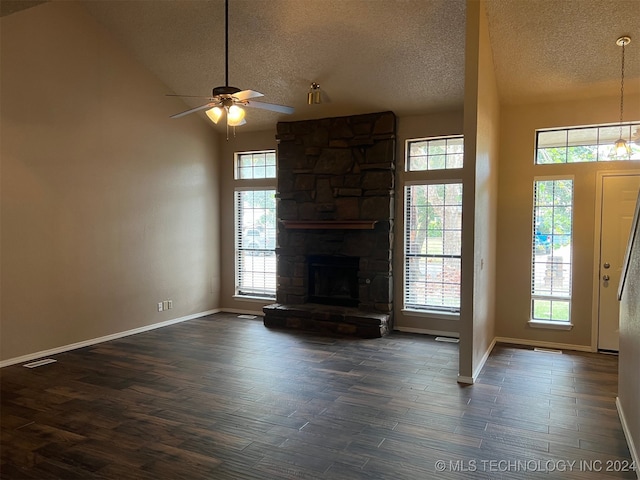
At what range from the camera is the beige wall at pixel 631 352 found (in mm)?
2649

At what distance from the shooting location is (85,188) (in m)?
5.13

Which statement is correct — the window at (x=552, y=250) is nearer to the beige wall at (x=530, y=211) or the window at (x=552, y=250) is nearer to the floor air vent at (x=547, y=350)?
the beige wall at (x=530, y=211)

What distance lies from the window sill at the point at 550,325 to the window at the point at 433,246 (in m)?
0.92

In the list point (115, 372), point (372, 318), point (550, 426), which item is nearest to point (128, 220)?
point (115, 372)

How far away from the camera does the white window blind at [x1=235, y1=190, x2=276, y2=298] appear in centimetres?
709

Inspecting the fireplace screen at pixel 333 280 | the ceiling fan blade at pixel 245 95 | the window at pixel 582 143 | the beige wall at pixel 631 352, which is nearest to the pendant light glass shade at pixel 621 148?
the window at pixel 582 143

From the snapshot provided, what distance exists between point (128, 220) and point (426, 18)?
428 centimetres

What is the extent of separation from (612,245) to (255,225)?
4.97m

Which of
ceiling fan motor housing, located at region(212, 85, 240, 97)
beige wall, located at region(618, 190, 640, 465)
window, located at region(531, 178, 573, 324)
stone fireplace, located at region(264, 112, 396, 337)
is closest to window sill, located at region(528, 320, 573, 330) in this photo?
window, located at region(531, 178, 573, 324)

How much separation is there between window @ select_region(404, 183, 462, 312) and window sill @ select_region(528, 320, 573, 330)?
916 mm

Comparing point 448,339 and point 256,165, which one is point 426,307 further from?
point 256,165

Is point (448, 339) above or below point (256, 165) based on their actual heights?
below

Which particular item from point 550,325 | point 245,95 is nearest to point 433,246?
point 550,325

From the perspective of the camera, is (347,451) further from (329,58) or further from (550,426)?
(329,58)
